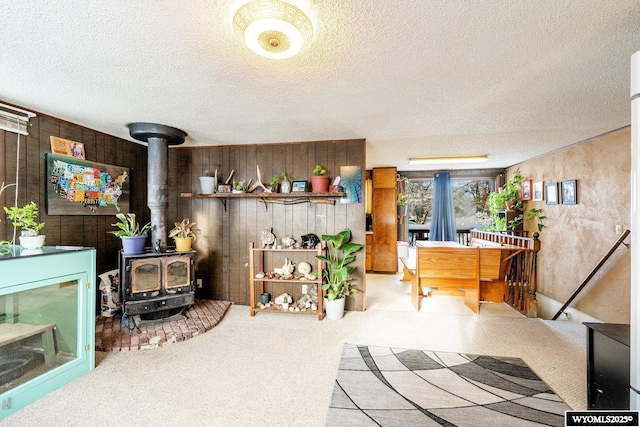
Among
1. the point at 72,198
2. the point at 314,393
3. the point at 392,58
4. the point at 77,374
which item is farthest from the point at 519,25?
the point at 72,198

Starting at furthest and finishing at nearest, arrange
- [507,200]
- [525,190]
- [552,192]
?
[507,200] < [525,190] < [552,192]

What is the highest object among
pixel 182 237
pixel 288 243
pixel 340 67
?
pixel 340 67

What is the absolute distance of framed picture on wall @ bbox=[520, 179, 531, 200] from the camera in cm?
492

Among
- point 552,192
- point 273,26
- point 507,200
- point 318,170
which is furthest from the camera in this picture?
point 507,200

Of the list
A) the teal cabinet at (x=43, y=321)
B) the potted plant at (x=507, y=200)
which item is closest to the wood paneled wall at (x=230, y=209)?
the teal cabinet at (x=43, y=321)

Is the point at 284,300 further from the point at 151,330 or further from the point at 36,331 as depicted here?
the point at 36,331

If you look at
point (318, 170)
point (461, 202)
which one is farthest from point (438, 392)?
point (461, 202)

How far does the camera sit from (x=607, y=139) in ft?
11.1

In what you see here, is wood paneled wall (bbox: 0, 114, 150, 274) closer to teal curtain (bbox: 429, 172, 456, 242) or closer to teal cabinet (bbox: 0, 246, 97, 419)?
teal cabinet (bbox: 0, 246, 97, 419)

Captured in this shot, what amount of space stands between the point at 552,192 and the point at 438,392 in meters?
3.91

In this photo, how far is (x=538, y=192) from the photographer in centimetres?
468

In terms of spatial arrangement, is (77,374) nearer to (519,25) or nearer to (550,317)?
(519,25)

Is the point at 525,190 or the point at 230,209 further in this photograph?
the point at 525,190

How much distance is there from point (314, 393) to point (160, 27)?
2.47 m
